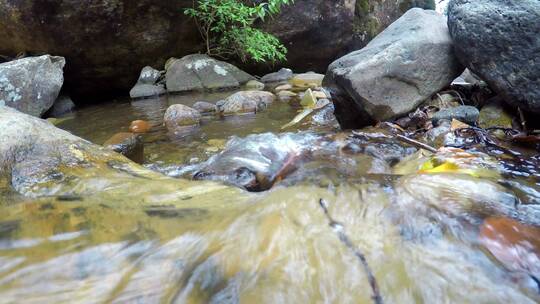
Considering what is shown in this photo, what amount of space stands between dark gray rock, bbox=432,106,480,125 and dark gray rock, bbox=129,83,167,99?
6153 mm

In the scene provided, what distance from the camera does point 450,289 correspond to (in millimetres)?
1222

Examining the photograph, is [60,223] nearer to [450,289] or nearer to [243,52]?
[450,289]

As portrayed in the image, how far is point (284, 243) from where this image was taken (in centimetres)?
140

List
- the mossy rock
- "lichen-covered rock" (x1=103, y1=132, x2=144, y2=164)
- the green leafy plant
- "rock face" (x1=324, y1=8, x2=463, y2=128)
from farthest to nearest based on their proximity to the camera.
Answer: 1. the mossy rock
2. the green leafy plant
3. "lichen-covered rock" (x1=103, y1=132, x2=144, y2=164)
4. "rock face" (x1=324, y1=8, x2=463, y2=128)

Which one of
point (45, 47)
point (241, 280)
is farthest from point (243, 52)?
point (241, 280)

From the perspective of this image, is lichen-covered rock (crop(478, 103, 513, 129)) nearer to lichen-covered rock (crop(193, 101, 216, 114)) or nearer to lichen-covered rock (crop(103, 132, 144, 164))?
lichen-covered rock (crop(103, 132, 144, 164))

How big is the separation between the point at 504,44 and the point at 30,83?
6347 millimetres

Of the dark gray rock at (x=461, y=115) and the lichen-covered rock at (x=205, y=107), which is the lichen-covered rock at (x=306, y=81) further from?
the dark gray rock at (x=461, y=115)

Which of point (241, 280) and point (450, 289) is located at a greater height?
point (241, 280)

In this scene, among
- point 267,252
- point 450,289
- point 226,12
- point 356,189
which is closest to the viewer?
point 450,289

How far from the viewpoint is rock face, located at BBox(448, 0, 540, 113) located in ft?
10.2

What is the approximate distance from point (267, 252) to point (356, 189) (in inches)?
28.8

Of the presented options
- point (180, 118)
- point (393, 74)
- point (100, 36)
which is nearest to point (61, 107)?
point (100, 36)

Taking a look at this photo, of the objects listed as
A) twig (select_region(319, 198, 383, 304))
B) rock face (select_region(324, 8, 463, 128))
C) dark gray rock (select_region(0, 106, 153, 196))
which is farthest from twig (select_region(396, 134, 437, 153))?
dark gray rock (select_region(0, 106, 153, 196))
